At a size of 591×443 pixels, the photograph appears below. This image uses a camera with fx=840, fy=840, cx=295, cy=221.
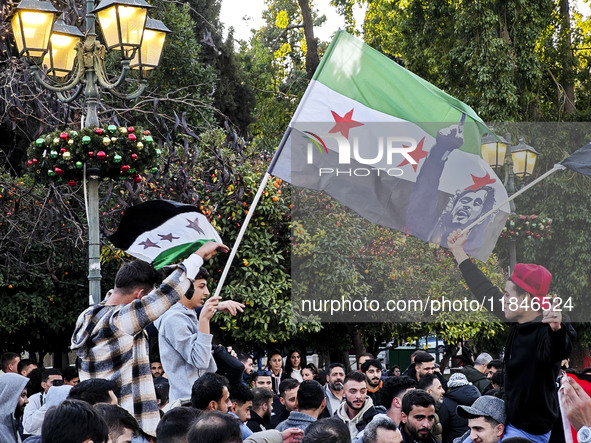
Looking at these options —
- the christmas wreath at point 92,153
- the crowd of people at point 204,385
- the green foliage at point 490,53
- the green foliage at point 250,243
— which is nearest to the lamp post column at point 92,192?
the christmas wreath at point 92,153

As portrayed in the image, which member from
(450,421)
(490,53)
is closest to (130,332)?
(450,421)

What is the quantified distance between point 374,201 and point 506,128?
42.2 feet

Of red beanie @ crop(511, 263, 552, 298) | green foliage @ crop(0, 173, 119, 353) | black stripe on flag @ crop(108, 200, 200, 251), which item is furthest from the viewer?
green foliage @ crop(0, 173, 119, 353)

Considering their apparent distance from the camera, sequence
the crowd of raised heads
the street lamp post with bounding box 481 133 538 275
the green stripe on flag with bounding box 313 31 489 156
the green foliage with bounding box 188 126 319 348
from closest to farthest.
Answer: the crowd of raised heads, the green stripe on flag with bounding box 313 31 489 156, the street lamp post with bounding box 481 133 538 275, the green foliage with bounding box 188 126 319 348

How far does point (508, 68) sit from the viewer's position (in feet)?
66.1

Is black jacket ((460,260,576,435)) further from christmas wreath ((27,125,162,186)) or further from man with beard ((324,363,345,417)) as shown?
christmas wreath ((27,125,162,186))

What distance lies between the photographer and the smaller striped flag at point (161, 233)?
613 centimetres

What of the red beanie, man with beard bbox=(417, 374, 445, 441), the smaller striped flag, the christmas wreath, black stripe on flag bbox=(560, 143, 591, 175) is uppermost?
the christmas wreath

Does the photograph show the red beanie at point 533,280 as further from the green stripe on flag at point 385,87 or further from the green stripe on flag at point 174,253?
the green stripe on flag at point 385,87

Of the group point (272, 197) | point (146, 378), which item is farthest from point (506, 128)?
point (146, 378)

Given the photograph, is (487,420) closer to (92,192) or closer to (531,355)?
(531,355)

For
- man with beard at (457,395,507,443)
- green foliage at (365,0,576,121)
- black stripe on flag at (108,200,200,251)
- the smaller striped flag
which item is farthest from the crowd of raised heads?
green foliage at (365,0,576,121)

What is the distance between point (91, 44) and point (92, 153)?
1.15 metres

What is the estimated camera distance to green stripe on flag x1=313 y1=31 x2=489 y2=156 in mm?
8219
